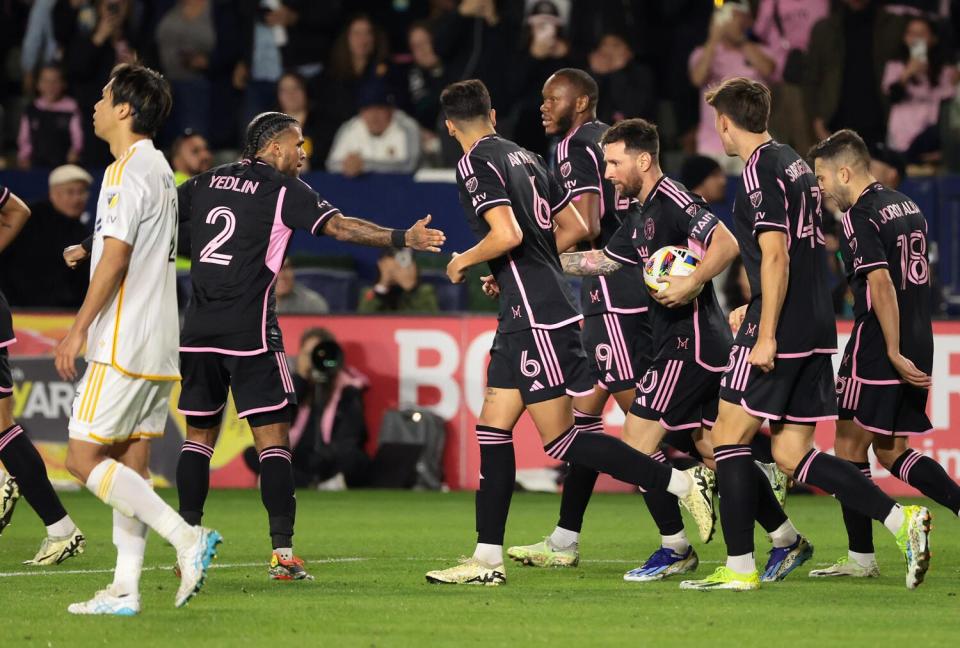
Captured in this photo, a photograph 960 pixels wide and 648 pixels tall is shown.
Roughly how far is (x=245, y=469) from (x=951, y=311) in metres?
6.28

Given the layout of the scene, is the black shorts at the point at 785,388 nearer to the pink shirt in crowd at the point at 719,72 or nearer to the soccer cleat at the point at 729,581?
the soccer cleat at the point at 729,581

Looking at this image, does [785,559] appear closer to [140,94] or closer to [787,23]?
[140,94]

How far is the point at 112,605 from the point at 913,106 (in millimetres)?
11281

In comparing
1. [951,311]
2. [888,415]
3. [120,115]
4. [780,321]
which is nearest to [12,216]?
[120,115]

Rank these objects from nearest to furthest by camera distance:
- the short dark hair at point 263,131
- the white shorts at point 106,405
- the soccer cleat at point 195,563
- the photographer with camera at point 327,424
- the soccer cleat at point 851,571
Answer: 1. the soccer cleat at point 195,563
2. the white shorts at point 106,405
3. the short dark hair at point 263,131
4. the soccer cleat at point 851,571
5. the photographer with camera at point 327,424

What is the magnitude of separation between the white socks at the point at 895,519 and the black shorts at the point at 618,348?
1864 mm

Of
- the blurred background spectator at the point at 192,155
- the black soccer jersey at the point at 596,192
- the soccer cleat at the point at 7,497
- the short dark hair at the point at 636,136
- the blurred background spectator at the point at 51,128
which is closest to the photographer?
the short dark hair at the point at 636,136

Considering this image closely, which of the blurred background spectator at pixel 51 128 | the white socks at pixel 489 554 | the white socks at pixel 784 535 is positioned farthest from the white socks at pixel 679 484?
the blurred background spectator at pixel 51 128

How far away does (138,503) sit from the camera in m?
6.69

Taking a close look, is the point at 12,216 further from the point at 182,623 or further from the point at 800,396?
the point at 800,396

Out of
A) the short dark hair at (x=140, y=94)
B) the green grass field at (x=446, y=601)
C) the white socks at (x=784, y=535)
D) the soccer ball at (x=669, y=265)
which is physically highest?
the short dark hair at (x=140, y=94)

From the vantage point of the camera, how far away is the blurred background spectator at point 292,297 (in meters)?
14.4

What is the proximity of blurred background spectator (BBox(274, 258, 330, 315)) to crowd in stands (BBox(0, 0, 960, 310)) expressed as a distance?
0.46 metres

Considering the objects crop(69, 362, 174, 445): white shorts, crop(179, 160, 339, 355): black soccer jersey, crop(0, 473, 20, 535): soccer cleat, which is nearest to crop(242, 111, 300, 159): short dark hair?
crop(179, 160, 339, 355): black soccer jersey
